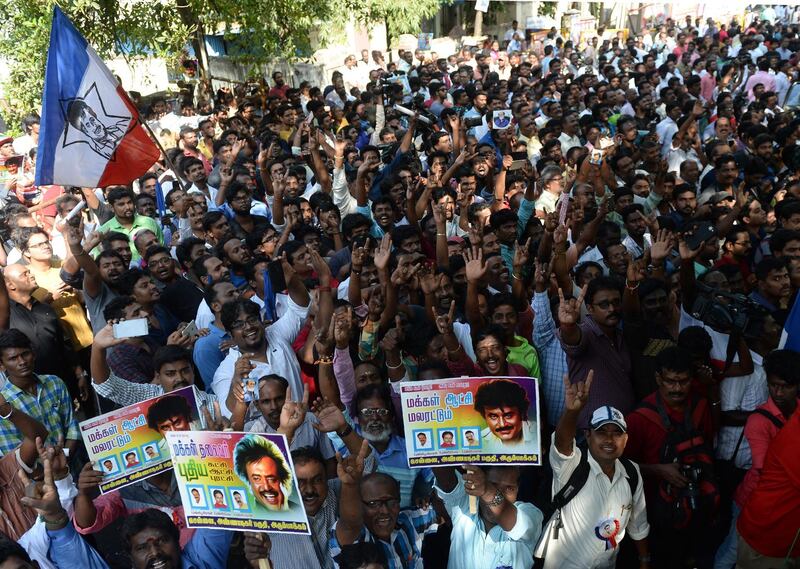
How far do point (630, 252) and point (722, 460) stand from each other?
7.34ft

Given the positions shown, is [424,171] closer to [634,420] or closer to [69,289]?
[69,289]

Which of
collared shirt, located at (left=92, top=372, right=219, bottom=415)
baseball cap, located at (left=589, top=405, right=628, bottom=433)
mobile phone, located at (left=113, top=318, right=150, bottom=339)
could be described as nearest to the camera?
baseball cap, located at (left=589, top=405, right=628, bottom=433)

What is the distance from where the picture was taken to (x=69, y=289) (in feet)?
18.5

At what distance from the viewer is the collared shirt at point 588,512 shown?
3.27 meters

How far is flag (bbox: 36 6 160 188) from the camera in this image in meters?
6.07

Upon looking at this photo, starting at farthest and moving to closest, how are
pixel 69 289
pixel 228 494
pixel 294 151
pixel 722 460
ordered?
pixel 294 151
pixel 69 289
pixel 722 460
pixel 228 494

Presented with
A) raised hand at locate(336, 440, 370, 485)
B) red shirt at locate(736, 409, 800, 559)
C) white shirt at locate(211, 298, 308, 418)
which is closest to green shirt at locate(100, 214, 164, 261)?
white shirt at locate(211, 298, 308, 418)

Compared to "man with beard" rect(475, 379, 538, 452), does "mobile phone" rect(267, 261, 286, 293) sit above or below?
below

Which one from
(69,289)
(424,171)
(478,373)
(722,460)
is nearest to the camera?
(722,460)

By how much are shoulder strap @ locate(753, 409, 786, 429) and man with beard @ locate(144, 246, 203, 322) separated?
3691mm

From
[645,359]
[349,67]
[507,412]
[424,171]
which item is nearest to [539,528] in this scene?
[507,412]

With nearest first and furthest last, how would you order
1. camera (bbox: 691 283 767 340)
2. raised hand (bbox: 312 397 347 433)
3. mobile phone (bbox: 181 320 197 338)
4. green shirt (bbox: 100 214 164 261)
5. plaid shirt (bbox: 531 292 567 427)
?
raised hand (bbox: 312 397 347 433), camera (bbox: 691 283 767 340), plaid shirt (bbox: 531 292 567 427), mobile phone (bbox: 181 320 197 338), green shirt (bbox: 100 214 164 261)

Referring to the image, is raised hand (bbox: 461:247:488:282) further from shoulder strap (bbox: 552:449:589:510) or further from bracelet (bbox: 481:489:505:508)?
bracelet (bbox: 481:489:505:508)

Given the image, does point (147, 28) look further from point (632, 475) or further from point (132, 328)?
point (632, 475)
